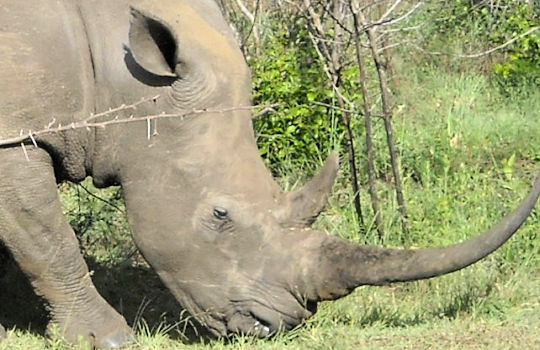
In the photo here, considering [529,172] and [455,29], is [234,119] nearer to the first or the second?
[529,172]

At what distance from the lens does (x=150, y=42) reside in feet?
19.2

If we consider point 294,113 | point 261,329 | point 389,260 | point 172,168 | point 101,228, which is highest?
point 172,168

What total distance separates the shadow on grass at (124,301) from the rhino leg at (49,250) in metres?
0.31

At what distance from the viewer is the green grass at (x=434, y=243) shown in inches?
241

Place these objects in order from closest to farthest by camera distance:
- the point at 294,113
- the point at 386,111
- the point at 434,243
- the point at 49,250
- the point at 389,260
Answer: the point at 389,260 < the point at 49,250 < the point at 386,111 < the point at 434,243 < the point at 294,113

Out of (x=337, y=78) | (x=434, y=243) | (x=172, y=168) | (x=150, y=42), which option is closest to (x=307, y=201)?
(x=172, y=168)

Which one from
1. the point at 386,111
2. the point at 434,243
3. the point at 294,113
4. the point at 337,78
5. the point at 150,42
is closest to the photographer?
the point at 150,42

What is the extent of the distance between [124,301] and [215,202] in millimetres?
1602

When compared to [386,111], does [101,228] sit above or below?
below

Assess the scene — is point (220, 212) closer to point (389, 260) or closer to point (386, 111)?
point (389, 260)

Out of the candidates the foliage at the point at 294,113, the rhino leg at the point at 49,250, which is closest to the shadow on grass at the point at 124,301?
the rhino leg at the point at 49,250

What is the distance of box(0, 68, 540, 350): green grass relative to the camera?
6.13m

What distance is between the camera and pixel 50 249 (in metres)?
6.08

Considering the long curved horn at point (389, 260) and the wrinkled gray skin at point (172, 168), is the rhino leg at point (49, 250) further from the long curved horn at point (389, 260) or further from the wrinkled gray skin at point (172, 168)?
the long curved horn at point (389, 260)
